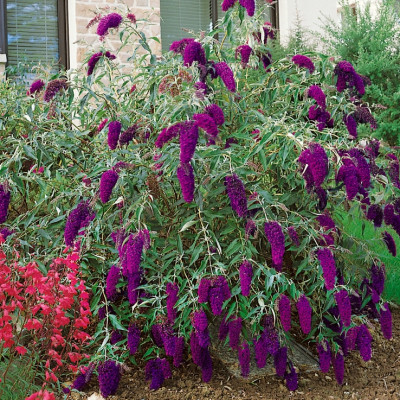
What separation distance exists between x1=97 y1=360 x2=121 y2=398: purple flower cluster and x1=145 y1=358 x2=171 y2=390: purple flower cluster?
0.20m

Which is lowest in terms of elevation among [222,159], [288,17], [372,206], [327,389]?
[327,389]

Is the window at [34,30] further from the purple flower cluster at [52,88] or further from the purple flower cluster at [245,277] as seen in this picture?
the purple flower cluster at [245,277]

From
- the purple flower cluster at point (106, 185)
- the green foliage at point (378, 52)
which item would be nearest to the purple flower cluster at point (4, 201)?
the purple flower cluster at point (106, 185)

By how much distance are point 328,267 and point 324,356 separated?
1.76 feet

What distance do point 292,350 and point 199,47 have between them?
150 cm

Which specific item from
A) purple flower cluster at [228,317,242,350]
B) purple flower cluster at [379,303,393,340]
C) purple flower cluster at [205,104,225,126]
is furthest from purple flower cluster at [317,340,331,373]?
purple flower cluster at [205,104,225,126]

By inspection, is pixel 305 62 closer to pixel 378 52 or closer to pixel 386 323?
pixel 386 323

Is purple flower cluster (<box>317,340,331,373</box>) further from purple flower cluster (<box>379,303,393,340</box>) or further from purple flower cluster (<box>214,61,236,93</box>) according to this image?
purple flower cluster (<box>214,61,236,93</box>)

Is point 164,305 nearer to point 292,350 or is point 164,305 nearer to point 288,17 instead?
point 292,350

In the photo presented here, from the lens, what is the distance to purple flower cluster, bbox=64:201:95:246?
2201 millimetres

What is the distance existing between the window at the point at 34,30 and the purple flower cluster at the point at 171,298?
5.22 meters

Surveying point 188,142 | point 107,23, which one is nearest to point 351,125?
point 188,142

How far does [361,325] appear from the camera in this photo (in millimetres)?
2594

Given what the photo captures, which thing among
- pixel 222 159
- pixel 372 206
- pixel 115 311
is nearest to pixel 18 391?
pixel 115 311
